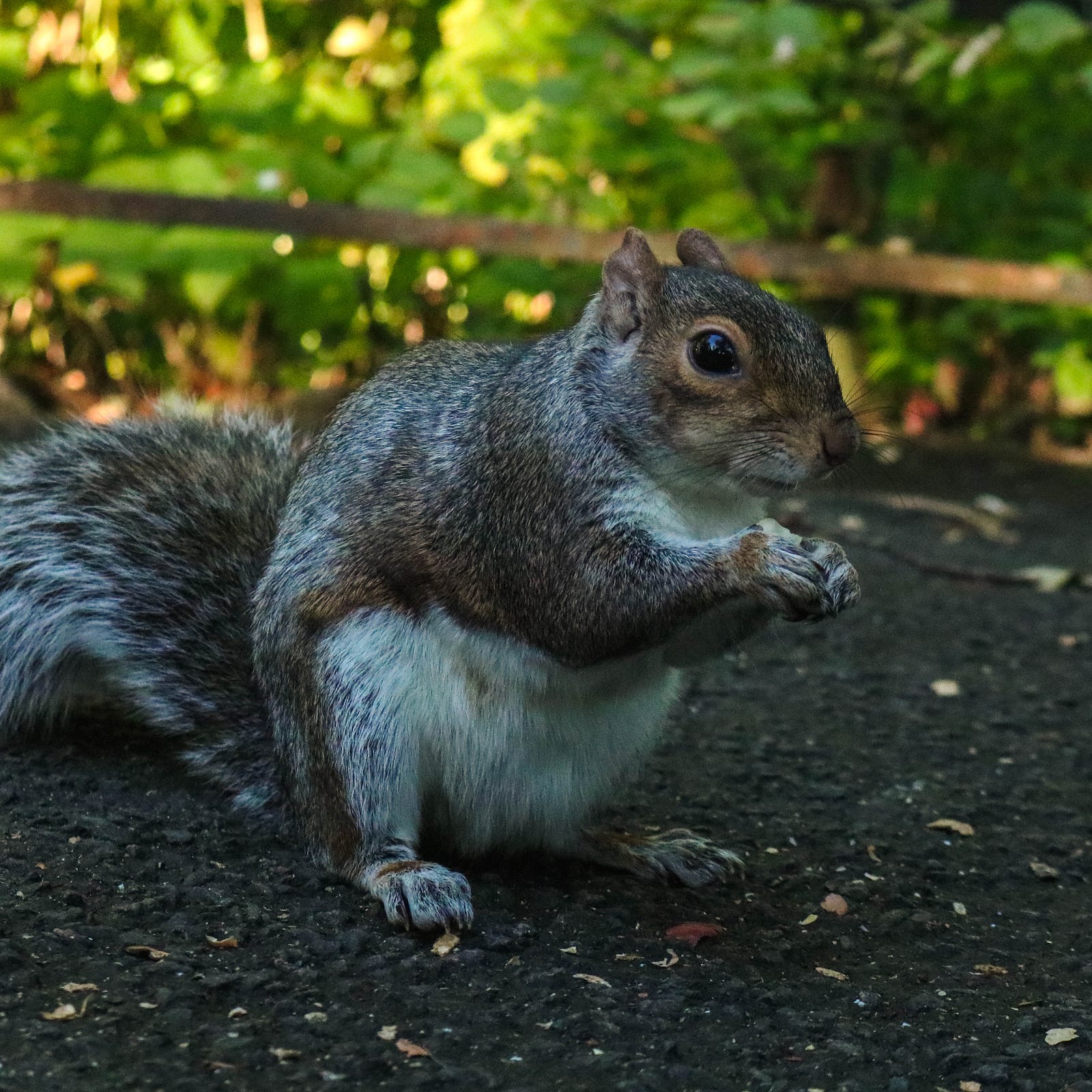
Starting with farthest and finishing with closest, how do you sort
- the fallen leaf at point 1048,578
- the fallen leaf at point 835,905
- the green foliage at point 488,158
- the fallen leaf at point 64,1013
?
1. the green foliage at point 488,158
2. the fallen leaf at point 1048,578
3. the fallen leaf at point 835,905
4. the fallen leaf at point 64,1013

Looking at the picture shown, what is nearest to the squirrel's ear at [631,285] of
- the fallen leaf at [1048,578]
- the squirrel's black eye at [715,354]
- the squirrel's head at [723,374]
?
the squirrel's head at [723,374]

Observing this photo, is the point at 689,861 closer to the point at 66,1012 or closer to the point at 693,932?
the point at 693,932

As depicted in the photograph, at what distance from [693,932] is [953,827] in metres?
0.76

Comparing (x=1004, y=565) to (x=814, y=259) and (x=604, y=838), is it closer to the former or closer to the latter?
(x=814, y=259)

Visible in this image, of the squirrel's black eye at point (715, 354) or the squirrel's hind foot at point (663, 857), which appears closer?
the squirrel's black eye at point (715, 354)

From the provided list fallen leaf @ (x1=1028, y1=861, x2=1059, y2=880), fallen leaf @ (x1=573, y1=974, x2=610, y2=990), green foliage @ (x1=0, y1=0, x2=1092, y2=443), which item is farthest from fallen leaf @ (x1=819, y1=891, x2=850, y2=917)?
green foliage @ (x1=0, y1=0, x2=1092, y2=443)

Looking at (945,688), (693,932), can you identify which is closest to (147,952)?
(693,932)

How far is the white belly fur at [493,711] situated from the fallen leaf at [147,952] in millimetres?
468

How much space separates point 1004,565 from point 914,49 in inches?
99.0

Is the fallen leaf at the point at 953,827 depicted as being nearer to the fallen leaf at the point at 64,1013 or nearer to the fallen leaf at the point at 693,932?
the fallen leaf at the point at 693,932

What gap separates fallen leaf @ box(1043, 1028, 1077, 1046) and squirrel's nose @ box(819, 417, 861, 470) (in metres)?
0.81

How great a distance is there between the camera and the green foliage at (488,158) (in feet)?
19.8

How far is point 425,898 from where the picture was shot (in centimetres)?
228

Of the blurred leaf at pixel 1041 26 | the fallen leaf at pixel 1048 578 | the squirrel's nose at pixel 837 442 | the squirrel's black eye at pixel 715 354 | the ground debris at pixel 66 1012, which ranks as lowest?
the fallen leaf at pixel 1048 578
